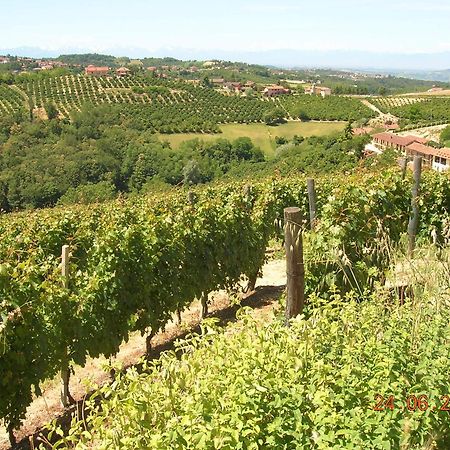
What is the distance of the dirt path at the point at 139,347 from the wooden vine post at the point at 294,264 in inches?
12.6

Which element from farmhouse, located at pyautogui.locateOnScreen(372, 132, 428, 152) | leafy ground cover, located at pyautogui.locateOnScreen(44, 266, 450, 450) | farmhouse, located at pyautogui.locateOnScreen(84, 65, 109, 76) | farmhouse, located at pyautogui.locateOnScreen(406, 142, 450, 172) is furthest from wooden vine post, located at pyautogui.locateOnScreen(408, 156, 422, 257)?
farmhouse, located at pyautogui.locateOnScreen(84, 65, 109, 76)

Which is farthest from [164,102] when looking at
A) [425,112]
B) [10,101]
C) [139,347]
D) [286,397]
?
[286,397]

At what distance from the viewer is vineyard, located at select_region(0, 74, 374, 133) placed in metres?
94.7

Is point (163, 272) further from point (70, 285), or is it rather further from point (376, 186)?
point (376, 186)

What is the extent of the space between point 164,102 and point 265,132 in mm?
27036

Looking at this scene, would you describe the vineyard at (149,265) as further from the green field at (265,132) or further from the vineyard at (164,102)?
the vineyard at (164,102)

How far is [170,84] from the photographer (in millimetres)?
122812

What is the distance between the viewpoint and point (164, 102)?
108125 mm

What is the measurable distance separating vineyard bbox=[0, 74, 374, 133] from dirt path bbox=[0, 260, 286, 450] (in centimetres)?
8341

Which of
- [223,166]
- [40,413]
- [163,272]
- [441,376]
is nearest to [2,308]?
[40,413]

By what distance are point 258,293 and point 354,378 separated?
7443 mm

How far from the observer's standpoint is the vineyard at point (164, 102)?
9469 cm
